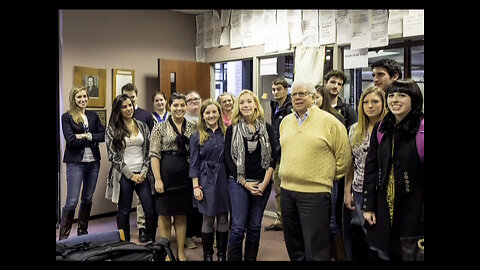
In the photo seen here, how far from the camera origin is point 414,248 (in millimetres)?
1891

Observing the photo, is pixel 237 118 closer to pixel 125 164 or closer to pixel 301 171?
pixel 301 171

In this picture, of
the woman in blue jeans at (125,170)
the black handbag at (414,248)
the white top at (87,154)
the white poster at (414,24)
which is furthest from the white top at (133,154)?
the white poster at (414,24)

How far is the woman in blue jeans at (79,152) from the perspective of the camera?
133 inches

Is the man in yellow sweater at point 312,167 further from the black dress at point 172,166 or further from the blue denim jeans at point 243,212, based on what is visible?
the black dress at point 172,166

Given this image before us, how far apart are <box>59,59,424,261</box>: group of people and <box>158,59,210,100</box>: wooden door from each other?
1367 millimetres

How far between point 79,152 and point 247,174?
58.4 inches

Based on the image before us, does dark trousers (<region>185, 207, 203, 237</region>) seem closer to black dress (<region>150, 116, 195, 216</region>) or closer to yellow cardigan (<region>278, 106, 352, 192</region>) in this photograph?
black dress (<region>150, 116, 195, 216</region>)

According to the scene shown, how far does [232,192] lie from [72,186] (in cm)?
145

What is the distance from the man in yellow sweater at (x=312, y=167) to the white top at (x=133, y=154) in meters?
1.25

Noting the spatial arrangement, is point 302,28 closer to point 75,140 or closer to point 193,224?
point 193,224

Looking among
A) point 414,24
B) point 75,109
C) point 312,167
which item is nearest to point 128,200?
point 75,109

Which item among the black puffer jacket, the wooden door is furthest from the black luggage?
the wooden door

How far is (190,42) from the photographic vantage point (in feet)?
17.1

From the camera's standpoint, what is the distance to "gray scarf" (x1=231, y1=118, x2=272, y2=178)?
108 inches
